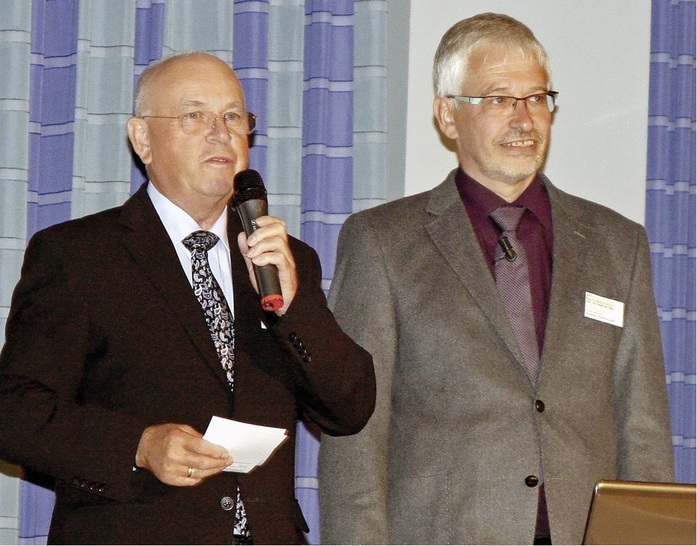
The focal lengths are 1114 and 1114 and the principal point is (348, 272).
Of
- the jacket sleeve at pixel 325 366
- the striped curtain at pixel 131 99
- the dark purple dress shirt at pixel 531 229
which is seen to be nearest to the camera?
the jacket sleeve at pixel 325 366

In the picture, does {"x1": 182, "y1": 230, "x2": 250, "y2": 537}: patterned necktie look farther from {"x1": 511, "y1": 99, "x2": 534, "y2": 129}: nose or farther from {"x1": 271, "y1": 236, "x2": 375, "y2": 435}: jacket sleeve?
{"x1": 511, "y1": 99, "x2": 534, "y2": 129}: nose

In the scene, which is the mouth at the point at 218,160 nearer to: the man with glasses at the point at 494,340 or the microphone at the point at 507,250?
the man with glasses at the point at 494,340

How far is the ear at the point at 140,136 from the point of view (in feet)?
10.0

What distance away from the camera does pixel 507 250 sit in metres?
2.98

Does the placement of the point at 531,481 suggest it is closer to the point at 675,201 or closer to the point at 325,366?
the point at 325,366

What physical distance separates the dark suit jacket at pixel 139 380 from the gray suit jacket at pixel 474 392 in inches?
7.2

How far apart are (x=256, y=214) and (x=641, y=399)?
1.21m

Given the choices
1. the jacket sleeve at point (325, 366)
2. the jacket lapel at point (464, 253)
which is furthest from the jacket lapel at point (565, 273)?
the jacket sleeve at point (325, 366)

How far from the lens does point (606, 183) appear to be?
4.22m

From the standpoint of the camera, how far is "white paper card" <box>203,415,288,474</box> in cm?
235

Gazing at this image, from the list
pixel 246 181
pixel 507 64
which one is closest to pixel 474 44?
pixel 507 64

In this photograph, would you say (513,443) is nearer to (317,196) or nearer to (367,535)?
(367,535)

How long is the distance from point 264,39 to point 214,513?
2.06 meters

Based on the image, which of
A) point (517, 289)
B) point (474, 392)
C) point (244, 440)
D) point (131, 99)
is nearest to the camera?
point (244, 440)
